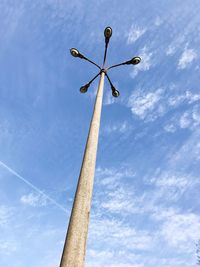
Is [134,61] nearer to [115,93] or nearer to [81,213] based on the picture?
[115,93]


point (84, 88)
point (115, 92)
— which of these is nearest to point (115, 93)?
point (115, 92)

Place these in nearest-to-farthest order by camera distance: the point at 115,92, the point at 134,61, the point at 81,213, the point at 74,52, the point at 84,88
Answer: the point at 81,213
the point at 74,52
the point at 134,61
the point at 84,88
the point at 115,92

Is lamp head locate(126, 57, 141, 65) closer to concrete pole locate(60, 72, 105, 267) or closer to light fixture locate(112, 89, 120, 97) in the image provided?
light fixture locate(112, 89, 120, 97)

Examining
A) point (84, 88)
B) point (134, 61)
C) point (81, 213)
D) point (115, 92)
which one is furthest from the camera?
point (115, 92)

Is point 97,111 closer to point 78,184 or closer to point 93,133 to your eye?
point 93,133

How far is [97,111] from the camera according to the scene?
6.42 meters

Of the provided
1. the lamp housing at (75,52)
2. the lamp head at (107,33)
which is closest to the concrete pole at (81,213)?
the lamp housing at (75,52)

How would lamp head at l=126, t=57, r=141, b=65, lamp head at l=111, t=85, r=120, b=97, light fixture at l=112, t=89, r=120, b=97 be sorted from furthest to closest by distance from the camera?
1. light fixture at l=112, t=89, r=120, b=97
2. lamp head at l=111, t=85, r=120, b=97
3. lamp head at l=126, t=57, r=141, b=65

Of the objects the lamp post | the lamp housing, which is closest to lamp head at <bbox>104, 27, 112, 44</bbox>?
the lamp housing

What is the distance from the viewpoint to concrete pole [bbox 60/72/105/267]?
3949 millimetres

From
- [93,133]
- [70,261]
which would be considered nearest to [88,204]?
[70,261]

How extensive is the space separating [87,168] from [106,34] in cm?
511

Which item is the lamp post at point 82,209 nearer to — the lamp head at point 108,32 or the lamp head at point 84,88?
the lamp head at point 84,88

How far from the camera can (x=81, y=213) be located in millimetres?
4438
